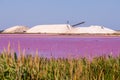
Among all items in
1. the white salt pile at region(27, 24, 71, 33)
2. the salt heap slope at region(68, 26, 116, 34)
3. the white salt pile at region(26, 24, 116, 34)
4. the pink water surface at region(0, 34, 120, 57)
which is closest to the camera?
the pink water surface at region(0, 34, 120, 57)

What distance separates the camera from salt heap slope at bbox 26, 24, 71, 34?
86.4 metres

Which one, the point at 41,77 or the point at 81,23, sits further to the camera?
the point at 81,23

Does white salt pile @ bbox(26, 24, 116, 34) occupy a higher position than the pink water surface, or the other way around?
the pink water surface

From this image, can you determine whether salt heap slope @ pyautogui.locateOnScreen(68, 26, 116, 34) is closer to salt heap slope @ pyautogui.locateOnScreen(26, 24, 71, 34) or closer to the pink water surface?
salt heap slope @ pyautogui.locateOnScreen(26, 24, 71, 34)

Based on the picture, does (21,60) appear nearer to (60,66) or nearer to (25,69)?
(25,69)

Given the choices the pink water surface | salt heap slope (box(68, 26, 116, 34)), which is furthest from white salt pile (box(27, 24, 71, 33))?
the pink water surface

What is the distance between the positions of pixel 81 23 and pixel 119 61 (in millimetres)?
81715

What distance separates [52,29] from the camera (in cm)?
8906

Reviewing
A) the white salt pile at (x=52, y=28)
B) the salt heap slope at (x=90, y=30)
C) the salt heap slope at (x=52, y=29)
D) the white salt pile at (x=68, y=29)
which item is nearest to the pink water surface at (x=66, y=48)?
the salt heap slope at (x=90, y=30)

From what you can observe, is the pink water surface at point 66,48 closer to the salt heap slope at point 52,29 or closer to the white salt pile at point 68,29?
the white salt pile at point 68,29

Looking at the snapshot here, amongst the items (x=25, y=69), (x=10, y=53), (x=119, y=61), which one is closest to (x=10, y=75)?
(x=25, y=69)

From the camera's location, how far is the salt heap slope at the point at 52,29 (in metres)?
86.4

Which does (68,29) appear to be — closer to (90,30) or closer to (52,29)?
(52,29)

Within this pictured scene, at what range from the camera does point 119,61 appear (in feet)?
35.0
